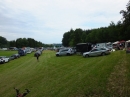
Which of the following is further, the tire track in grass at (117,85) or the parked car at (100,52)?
the parked car at (100,52)

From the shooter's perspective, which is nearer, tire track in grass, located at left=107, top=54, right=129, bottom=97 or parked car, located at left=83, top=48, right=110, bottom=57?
tire track in grass, located at left=107, top=54, right=129, bottom=97

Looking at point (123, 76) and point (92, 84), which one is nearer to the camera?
point (92, 84)

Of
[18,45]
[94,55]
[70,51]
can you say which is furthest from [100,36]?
[18,45]

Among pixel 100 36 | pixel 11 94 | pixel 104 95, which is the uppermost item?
pixel 100 36

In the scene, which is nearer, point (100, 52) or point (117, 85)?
point (117, 85)

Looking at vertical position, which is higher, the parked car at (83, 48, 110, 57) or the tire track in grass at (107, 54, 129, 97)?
the parked car at (83, 48, 110, 57)

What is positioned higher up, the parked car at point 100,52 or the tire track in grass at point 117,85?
the parked car at point 100,52

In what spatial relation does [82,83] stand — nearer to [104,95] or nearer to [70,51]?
[104,95]

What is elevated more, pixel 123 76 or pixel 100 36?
pixel 100 36

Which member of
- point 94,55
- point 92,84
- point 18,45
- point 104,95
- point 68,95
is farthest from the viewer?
point 18,45

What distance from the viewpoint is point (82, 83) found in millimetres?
11211

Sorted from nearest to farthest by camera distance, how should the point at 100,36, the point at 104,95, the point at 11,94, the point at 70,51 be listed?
1. the point at 104,95
2. the point at 11,94
3. the point at 70,51
4. the point at 100,36

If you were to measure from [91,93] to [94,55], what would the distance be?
19203 mm

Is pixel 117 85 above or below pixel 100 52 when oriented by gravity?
below
